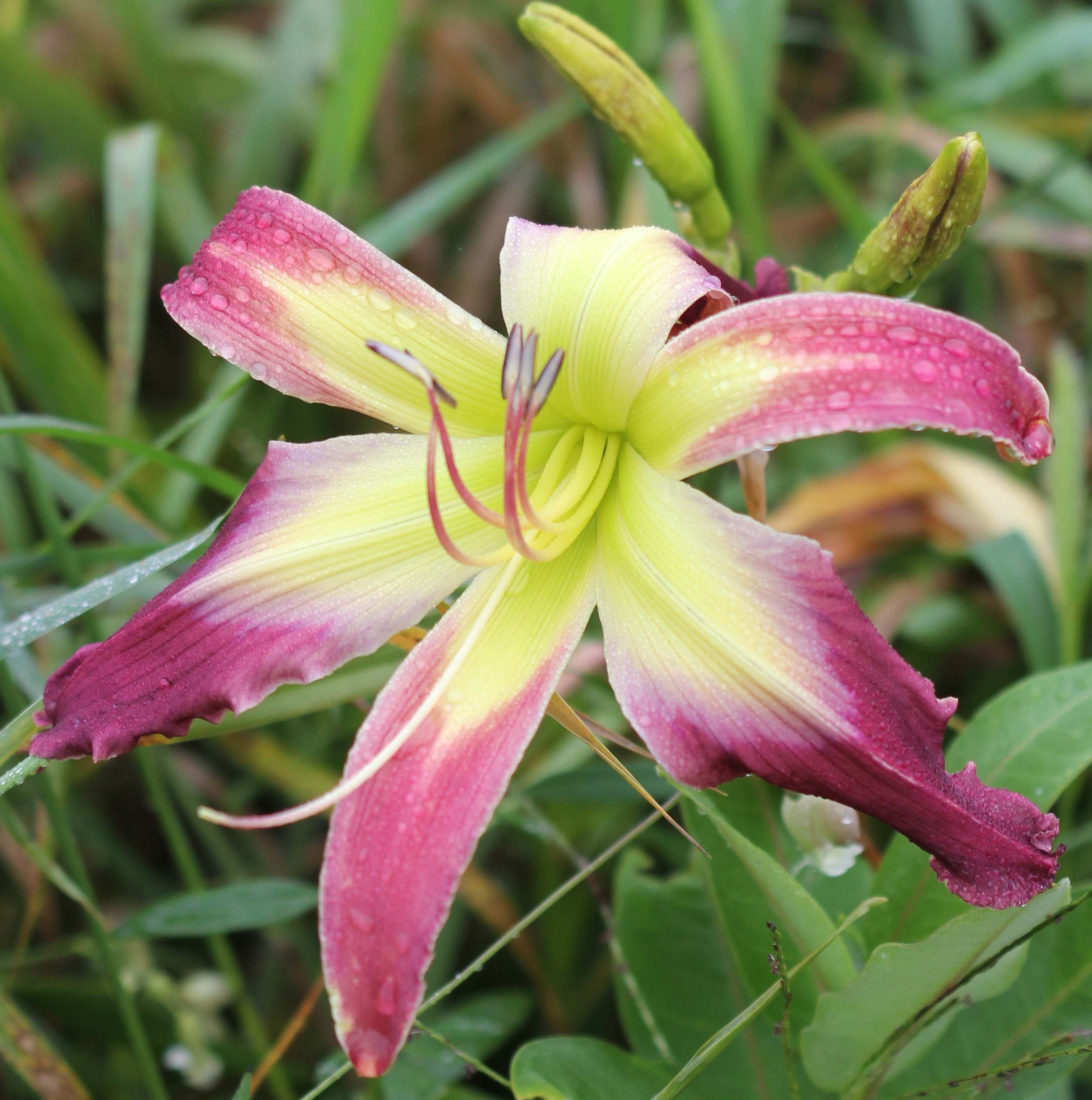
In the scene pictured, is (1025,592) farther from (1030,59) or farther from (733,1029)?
(1030,59)

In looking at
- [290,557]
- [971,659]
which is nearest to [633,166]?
[971,659]

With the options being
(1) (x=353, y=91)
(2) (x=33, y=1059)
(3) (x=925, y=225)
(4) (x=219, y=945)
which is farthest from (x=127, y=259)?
(3) (x=925, y=225)

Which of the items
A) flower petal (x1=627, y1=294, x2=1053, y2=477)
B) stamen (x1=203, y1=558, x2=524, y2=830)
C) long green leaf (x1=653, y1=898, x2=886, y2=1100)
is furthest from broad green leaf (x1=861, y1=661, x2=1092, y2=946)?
stamen (x1=203, y1=558, x2=524, y2=830)

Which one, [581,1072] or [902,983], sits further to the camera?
[581,1072]

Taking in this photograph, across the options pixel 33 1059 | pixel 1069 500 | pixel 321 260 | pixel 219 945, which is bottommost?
pixel 219 945

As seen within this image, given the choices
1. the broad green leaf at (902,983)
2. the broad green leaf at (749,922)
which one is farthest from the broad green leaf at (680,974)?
the broad green leaf at (902,983)

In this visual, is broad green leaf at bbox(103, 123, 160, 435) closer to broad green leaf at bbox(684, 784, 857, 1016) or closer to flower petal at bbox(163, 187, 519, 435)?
flower petal at bbox(163, 187, 519, 435)

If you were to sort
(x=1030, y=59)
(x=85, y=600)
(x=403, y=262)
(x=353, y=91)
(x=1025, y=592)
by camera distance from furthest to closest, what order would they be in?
(x=403, y=262) < (x=1030, y=59) < (x=353, y=91) < (x=1025, y=592) < (x=85, y=600)
